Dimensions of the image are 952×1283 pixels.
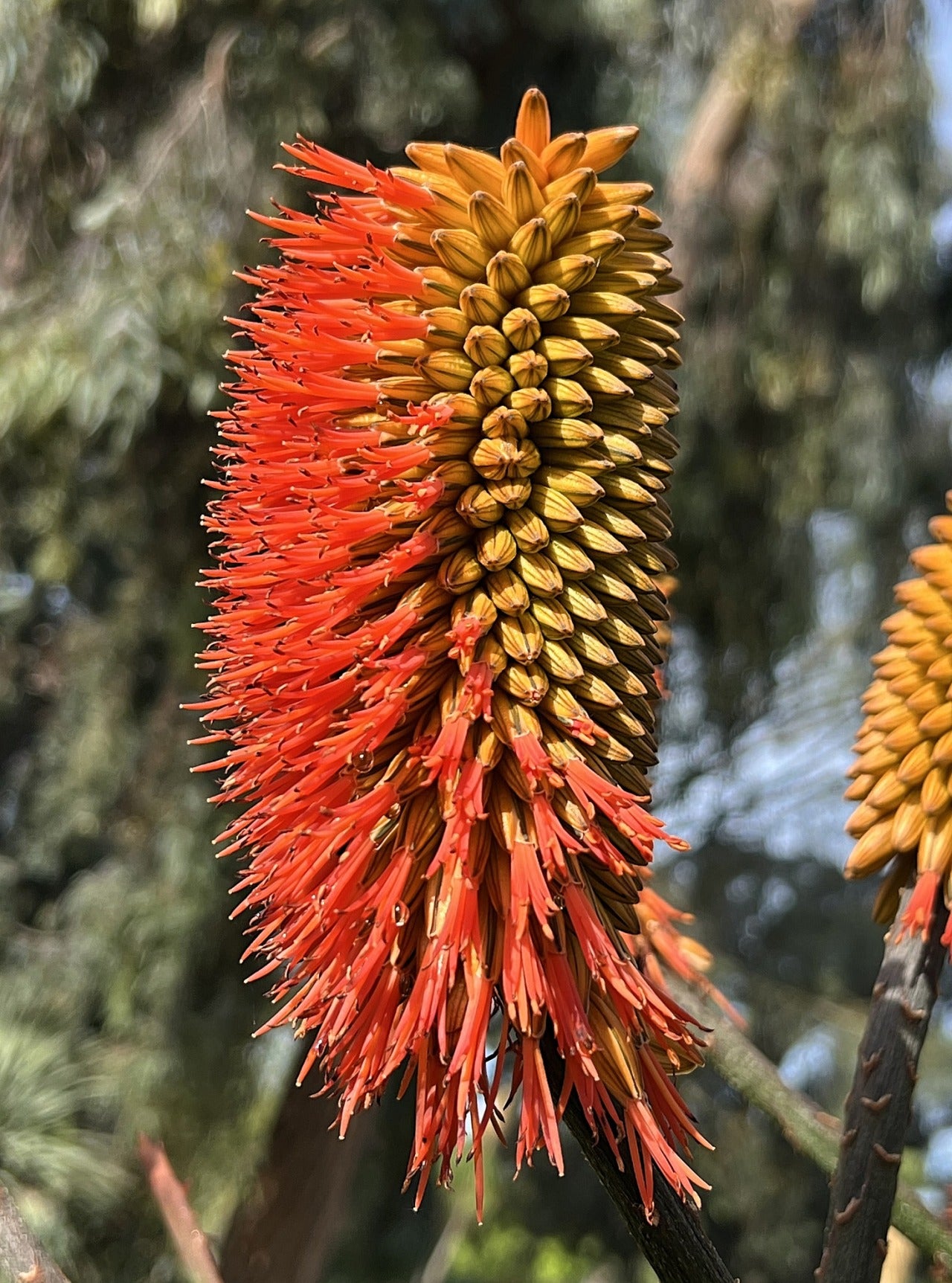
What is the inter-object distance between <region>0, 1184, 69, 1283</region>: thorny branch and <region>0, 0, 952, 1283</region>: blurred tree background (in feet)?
5.13

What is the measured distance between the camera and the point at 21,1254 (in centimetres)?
73

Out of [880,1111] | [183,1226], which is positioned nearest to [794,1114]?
[880,1111]

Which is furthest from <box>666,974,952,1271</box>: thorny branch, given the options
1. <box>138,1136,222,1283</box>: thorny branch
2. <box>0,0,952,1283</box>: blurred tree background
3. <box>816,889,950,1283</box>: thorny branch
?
<box>0,0,952,1283</box>: blurred tree background

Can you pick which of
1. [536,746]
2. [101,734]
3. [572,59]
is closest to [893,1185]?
[536,746]

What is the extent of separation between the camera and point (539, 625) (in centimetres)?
79

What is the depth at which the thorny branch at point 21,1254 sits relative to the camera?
2.37 ft

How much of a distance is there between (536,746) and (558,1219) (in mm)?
7800

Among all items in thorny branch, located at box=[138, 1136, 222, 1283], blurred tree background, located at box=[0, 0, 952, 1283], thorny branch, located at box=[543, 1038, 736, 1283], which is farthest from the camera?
blurred tree background, located at box=[0, 0, 952, 1283]

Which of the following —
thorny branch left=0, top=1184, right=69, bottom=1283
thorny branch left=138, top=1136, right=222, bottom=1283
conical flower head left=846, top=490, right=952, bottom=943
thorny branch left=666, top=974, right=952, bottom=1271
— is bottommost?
thorny branch left=138, top=1136, right=222, bottom=1283

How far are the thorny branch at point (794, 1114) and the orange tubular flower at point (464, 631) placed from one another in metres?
0.20

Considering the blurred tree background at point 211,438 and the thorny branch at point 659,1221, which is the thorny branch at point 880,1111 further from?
the blurred tree background at point 211,438

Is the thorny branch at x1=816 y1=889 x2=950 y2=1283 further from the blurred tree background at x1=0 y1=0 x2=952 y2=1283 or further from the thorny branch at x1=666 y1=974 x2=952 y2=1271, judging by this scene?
the blurred tree background at x1=0 y1=0 x2=952 y2=1283

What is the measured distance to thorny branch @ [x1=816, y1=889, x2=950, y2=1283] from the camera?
788mm

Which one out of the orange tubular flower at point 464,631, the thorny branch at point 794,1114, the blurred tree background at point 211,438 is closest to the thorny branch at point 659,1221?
the orange tubular flower at point 464,631
